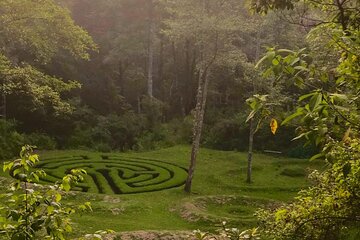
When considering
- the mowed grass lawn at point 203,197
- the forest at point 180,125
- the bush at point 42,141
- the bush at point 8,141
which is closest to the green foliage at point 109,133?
the forest at point 180,125

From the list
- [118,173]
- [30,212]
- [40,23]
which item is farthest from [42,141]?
[30,212]

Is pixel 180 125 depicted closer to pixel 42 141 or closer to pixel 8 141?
pixel 42 141

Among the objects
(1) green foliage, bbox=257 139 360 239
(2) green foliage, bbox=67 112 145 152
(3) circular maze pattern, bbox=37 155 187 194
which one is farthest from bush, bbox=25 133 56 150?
(1) green foliage, bbox=257 139 360 239

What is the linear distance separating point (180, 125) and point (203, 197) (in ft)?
67.6

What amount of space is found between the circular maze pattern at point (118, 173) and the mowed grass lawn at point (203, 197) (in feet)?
3.66

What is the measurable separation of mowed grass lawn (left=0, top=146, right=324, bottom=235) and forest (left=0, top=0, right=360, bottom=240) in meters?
0.13

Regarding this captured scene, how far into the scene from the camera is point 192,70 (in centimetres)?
5388

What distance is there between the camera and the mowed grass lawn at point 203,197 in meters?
19.4

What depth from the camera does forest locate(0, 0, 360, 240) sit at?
4.59 m

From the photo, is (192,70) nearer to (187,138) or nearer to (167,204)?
(187,138)

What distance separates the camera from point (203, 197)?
78.1 ft

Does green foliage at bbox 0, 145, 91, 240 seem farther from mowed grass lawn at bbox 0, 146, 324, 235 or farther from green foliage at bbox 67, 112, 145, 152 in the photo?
green foliage at bbox 67, 112, 145, 152

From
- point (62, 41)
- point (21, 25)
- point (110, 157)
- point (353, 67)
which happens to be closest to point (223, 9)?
point (62, 41)

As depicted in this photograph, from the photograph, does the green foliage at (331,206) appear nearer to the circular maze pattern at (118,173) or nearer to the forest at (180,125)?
the forest at (180,125)
